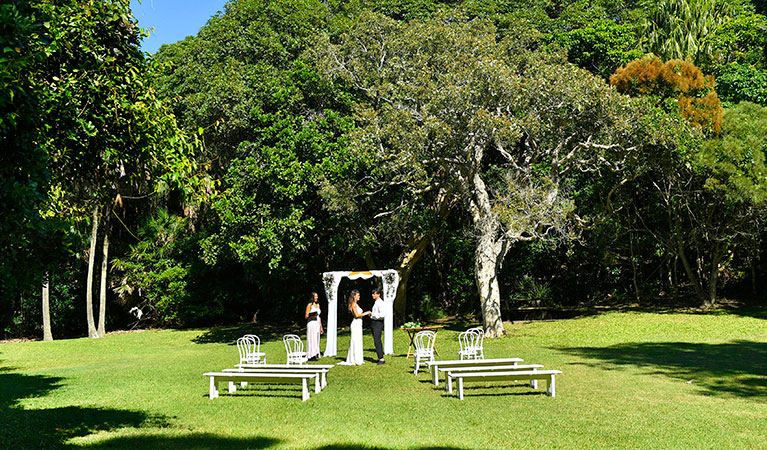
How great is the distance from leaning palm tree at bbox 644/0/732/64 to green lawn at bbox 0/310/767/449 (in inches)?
545

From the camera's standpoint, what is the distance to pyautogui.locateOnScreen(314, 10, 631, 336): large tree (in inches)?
638

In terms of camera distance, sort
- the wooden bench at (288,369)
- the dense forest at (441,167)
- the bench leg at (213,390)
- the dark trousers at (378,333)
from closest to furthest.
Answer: the bench leg at (213,390), the wooden bench at (288,369), the dark trousers at (378,333), the dense forest at (441,167)

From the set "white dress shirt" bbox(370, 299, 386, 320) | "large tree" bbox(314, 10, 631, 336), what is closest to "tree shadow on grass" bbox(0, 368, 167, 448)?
"white dress shirt" bbox(370, 299, 386, 320)

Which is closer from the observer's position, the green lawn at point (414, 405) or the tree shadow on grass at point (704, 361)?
the green lawn at point (414, 405)

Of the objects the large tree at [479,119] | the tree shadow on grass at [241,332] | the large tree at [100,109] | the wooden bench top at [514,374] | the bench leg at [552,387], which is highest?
the large tree at [479,119]

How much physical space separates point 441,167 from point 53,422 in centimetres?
1429

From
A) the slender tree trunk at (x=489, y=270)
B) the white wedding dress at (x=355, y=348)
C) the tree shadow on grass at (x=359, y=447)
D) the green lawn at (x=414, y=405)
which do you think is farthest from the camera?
the slender tree trunk at (x=489, y=270)

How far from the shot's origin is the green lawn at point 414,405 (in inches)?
244

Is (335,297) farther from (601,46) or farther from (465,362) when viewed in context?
(601,46)

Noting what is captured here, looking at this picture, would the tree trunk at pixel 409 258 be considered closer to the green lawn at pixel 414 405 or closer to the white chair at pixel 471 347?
the green lawn at pixel 414 405

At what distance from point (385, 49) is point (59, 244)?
16457mm

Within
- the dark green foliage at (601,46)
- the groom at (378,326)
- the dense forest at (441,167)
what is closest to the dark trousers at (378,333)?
the groom at (378,326)

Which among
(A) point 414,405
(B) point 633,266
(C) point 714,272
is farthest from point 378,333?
(B) point 633,266

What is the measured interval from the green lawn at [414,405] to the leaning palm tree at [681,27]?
45.4 ft
